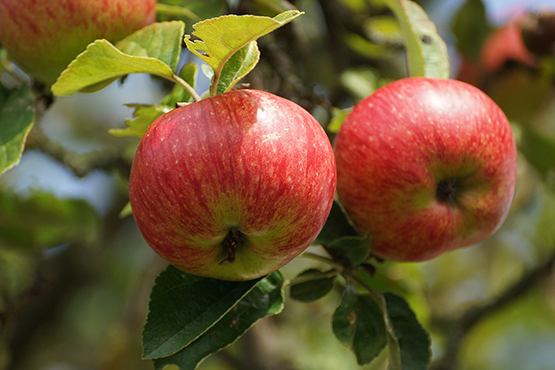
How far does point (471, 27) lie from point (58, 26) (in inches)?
50.6

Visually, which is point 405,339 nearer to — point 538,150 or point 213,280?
point 213,280

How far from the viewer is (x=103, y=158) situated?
4.61ft

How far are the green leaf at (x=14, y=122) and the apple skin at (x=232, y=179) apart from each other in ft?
0.78

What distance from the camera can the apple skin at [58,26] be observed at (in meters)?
0.82

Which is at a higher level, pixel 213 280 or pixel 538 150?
pixel 213 280

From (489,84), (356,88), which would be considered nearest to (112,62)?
(356,88)

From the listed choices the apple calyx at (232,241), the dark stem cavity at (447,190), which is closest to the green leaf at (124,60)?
the apple calyx at (232,241)

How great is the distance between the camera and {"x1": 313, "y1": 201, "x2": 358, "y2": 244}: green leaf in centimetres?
Result: 87

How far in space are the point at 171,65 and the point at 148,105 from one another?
0.27 feet

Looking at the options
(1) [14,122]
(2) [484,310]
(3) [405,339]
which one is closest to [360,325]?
(3) [405,339]

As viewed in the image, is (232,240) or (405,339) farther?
(405,339)

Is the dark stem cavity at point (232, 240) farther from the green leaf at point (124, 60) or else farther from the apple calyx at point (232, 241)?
the green leaf at point (124, 60)

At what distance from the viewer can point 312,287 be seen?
91 centimetres

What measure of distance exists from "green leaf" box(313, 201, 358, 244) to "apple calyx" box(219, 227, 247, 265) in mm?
202
